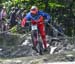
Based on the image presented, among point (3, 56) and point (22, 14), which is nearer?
point (3, 56)

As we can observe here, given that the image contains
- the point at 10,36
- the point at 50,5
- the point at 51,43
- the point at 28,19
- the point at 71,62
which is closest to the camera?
the point at 71,62

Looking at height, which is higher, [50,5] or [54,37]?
[50,5]

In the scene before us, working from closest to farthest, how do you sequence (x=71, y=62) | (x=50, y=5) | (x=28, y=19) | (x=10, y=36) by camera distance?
(x=71, y=62)
(x=28, y=19)
(x=50, y=5)
(x=10, y=36)

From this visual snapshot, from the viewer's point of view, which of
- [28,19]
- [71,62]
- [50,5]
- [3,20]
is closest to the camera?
[71,62]

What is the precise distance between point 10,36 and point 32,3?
101 inches

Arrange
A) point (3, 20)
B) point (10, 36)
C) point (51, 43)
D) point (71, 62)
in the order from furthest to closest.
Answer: point (3, 20)
point (10, 36)
point (51, 43)
point (71, 62)

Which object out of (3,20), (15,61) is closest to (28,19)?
(15,61)

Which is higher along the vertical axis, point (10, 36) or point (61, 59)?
point (61, 59)

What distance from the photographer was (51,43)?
1750 centimetres

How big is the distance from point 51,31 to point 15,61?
6879 mm

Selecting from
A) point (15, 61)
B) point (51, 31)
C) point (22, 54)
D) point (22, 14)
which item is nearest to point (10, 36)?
point (22, 14)

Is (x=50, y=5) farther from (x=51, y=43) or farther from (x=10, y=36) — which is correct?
(x=10, y=36)

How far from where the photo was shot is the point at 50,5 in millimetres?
18906

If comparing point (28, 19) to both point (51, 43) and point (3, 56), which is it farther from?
point (51, 43)
